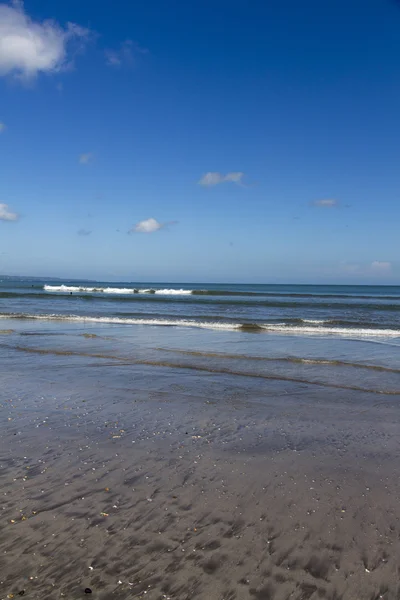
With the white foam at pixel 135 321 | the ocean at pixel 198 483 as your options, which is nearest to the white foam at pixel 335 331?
the white foam at pixel 135 321

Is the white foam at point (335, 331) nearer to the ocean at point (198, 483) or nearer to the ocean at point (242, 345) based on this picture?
the ocean at point (242, 345)

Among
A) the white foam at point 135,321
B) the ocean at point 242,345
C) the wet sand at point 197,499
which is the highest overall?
the white foam at point 135,321

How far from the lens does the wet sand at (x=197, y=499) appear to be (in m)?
3.27

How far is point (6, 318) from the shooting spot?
2577 cm

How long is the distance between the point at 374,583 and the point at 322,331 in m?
19.4

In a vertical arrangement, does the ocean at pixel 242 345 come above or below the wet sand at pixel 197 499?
above

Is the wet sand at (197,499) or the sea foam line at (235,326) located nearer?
the wet sand at (197,499)

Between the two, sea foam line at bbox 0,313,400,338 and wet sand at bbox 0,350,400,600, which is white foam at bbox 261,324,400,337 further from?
wet sand at bbox 0,350,400,600

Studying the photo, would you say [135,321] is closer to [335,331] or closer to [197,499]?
[335,331]

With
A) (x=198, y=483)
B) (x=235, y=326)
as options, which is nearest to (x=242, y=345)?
(x=235, y=326)

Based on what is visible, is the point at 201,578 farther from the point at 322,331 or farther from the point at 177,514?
the point at 322,331

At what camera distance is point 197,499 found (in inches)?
174

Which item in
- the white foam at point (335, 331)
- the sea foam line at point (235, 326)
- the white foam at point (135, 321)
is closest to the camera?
the white foam at point (335, 331)

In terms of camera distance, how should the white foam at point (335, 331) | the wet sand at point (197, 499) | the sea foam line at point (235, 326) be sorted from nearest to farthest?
the wet sand at point (197, 499)
the white foam at point (335, 331)
the sea foam line at point (235, 326)
